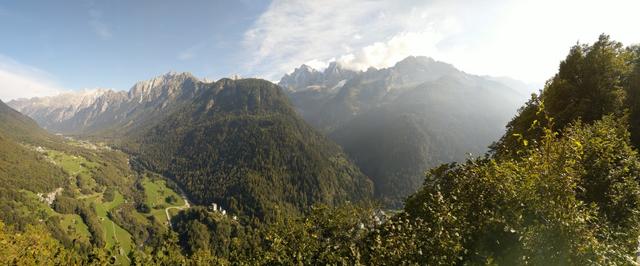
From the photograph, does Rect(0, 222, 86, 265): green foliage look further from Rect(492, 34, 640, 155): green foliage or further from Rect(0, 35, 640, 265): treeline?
Rect(492, 34, 640, 155): green foliage

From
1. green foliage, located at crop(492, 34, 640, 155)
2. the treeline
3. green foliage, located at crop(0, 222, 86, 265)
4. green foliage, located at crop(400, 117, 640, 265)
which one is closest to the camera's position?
green foliage, located at crop(400, 117, 640, 265)

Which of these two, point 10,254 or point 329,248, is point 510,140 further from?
point 10,254

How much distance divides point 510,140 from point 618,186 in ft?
99.2

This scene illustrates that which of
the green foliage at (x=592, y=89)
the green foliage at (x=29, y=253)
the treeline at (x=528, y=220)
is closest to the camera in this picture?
the treeline at (x=528, y=220)

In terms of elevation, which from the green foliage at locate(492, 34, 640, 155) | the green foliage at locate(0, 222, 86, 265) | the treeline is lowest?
the green foliage at locate(0, 222, 86, 265)

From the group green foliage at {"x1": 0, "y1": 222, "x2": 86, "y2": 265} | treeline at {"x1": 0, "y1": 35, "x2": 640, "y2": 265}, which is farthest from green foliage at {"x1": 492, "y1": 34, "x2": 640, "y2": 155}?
green foliage at {"x1": 0, "y1": 222, "x2": 86, "y2": 265}

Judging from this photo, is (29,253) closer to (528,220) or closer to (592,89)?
(528,220)

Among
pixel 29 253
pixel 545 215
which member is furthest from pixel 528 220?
pixel 29 253

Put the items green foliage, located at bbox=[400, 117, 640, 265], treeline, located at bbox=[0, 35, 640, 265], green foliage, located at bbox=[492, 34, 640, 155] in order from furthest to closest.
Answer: green foliage, located at bbox=[492, 34, 640, 155]
treeline, located at bbox=[0, 35, 640, 265]
green foliage, located at bbox=[400, 117, 640, 265]

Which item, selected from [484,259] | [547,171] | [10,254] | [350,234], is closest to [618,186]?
[547,171]

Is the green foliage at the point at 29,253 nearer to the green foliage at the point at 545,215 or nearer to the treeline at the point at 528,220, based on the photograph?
the treeline at the point at 528,220

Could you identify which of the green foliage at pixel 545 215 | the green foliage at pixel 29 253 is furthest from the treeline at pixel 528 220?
the green foliage at pixel 29 253

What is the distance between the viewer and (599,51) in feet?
151

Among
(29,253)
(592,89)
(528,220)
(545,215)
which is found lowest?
(29,253)
